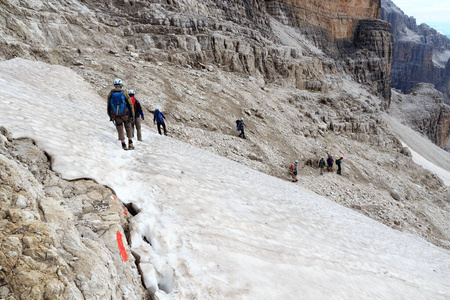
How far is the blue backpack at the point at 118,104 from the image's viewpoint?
23.2 ft

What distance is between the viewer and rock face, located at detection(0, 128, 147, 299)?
6.77 ft

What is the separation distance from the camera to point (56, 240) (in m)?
2.50

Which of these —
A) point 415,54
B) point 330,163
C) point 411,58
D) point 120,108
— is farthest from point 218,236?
point 415,54

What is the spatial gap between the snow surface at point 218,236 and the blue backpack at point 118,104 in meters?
0.87

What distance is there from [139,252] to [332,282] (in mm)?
3520

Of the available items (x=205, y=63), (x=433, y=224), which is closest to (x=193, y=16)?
(x=205, y=63)

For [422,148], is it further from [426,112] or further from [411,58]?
[411,58]

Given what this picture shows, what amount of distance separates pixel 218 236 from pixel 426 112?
4129 inches

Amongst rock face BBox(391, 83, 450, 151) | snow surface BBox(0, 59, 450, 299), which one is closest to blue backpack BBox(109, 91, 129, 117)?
snow surface BBox(0, 59, 450, 299)

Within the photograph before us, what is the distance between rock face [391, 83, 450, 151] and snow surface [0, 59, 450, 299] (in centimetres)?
9321

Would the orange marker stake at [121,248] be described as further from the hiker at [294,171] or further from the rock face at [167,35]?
the rock face at [167,35]

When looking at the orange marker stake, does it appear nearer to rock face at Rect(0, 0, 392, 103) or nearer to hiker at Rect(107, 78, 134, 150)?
hiker at Rect(107, 78, 134, 150)

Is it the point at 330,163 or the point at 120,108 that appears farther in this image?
the point at 330,163

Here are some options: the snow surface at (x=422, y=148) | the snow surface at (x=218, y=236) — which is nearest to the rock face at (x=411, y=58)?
the snow surface at (x=422, y=148)
